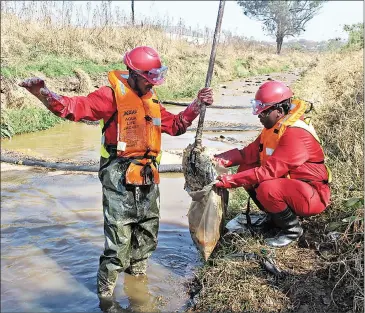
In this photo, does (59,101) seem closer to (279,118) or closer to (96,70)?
(279,118)

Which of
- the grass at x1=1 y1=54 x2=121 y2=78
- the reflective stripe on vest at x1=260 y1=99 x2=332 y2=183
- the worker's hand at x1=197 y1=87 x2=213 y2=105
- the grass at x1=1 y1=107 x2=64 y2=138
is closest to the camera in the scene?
the worker's hand at x1=197 y1=87 x2=213 y2=105

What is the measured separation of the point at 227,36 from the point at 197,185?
3091 cm

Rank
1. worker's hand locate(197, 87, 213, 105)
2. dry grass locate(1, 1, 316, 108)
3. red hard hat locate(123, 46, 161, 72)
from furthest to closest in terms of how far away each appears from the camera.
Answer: dry grass locate(1, 1, 316, 108), worker's hand locate(197, 87, 213, 105), red hard hat locate(123, 46, 161, 72)

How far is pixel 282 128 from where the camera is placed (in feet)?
12.8

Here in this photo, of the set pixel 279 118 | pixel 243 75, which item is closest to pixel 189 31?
pixel 243 75

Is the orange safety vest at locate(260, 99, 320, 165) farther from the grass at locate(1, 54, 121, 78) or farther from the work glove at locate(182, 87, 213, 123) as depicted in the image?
the grass at locate(1, 54, 121, 78)

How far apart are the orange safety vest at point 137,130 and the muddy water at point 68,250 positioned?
105 centimetres

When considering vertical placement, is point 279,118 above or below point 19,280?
above

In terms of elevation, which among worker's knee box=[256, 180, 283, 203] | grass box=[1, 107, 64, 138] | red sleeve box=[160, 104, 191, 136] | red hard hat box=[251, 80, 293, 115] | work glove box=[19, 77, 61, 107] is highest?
work glove box=[19, 77, 61, 107]

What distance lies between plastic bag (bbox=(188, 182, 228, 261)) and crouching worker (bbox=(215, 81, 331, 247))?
0.13 meters

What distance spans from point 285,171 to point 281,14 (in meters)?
47.8

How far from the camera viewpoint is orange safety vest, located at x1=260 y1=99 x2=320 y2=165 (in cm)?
391

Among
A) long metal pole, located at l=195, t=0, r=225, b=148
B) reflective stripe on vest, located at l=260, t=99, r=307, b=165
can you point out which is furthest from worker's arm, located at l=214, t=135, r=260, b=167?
long metal pole, located at l=195, t=0, r=225, b=148

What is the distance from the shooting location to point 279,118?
4051 mm
